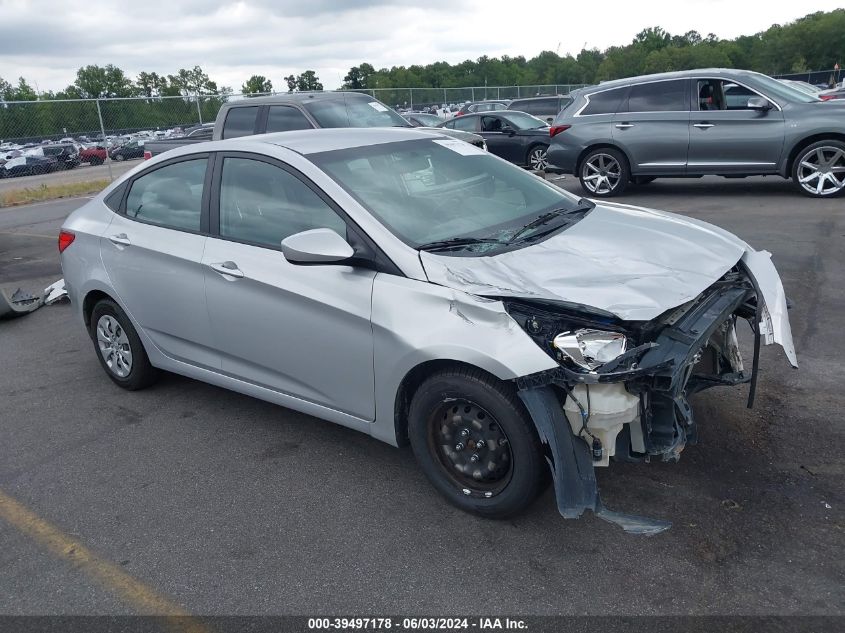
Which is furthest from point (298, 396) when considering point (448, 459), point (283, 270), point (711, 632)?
point (711, 632)

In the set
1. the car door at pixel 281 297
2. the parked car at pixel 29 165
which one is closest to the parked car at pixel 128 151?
the parked car at pixel 29 165

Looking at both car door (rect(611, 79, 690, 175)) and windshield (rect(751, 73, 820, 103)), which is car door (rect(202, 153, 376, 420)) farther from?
windshield (rect(751, 73, 820, 103))

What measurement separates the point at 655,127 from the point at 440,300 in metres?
8.96

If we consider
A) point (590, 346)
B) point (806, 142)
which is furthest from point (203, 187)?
point (806, 142)

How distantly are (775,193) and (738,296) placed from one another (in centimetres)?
860

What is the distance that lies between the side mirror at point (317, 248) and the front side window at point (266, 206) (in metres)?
0.20

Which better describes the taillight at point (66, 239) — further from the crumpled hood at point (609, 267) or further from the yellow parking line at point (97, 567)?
the crumpled hood at point (609, 267)

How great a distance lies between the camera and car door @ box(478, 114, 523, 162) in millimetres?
15484

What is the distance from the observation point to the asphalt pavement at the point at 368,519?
2809 millimetres

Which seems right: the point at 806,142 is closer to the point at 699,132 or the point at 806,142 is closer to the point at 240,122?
the point at 699,132

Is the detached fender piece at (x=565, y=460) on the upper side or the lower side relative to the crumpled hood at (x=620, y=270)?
lower

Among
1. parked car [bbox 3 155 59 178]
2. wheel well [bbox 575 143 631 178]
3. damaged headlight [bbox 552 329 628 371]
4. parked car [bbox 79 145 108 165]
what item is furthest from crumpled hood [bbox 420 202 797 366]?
parked car [bbox 3 155 59 178]

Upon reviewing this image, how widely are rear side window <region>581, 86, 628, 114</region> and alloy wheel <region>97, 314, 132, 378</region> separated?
29.2ft

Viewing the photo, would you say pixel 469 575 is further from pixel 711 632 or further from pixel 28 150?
pixel 28 150
